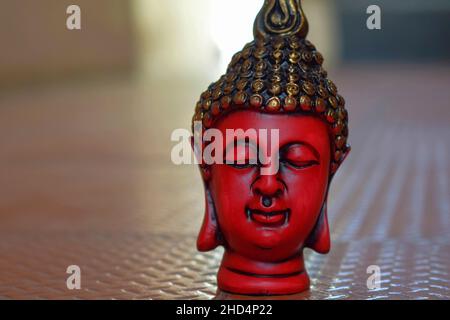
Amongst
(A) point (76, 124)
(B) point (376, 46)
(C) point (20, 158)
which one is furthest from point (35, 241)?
(B) point (376, 46)

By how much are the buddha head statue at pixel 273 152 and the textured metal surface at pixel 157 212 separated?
71 mm

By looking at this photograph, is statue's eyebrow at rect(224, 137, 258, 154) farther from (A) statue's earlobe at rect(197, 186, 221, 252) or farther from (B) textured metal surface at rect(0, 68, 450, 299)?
(B) textured metal surface at rect(0, 68, 450, 299)

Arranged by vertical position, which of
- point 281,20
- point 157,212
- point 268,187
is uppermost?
point 281,20

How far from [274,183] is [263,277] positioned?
0.15 metres

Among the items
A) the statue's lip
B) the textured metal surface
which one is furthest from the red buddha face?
the textured metal surface

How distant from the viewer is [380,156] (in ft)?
8.54

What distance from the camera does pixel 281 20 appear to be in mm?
1107

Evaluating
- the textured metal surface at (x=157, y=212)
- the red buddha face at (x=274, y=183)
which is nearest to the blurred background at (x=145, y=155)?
the textured metal surface at (x=157, y=212)

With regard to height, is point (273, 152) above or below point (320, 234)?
above

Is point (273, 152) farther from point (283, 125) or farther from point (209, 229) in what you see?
point (209, 229)

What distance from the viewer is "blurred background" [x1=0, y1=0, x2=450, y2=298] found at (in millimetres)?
1345

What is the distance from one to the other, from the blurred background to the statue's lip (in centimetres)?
13

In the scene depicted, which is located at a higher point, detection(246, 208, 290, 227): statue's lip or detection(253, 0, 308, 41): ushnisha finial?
detection(253, 0, 308, 41): ushnisha finial

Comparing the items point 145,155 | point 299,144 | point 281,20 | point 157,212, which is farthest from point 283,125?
point 145,155
